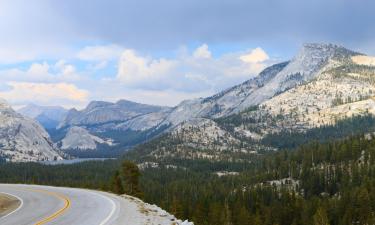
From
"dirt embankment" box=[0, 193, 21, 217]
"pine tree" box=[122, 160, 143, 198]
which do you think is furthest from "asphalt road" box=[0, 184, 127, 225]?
"pine tree" box=[122, 160, 143, 198]

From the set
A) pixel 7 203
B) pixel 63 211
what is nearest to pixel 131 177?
pixel 7 203

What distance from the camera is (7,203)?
52.0m

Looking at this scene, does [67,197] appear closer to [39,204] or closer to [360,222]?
[39,204]

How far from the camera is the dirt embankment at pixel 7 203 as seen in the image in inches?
1830

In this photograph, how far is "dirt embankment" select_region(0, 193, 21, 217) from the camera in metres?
46.5

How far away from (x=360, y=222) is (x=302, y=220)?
2111cm

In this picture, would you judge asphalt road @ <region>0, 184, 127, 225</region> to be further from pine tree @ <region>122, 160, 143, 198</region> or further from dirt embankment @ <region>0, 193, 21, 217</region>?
pine tree @ <region>122, 160, 143, 198</region>

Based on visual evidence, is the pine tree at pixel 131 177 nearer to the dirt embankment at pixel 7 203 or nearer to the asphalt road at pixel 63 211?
the asphalt road at pixel 63 211

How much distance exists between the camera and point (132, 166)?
116 m

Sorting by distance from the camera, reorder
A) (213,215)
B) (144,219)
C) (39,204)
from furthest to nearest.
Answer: (213,215) → (39,204) → (144,219)

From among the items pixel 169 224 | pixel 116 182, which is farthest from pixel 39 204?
pixel 116 182

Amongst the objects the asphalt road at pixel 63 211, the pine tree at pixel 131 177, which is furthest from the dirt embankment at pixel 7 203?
the pine tree at pixel 131 177

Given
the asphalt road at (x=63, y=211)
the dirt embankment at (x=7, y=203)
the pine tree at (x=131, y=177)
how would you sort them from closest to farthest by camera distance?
1. the asphalt road at (x=63, y=211)
2. the dirt embankment at (x=7, y=203)
3. the pine tree at (x=131, y=177)

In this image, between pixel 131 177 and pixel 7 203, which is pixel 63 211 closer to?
pixel 7 203
